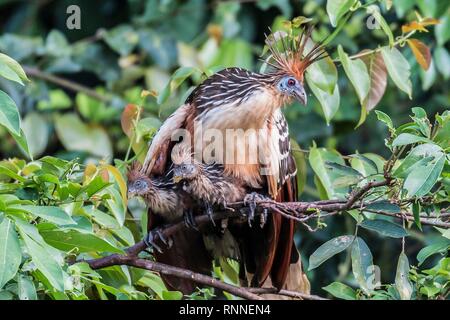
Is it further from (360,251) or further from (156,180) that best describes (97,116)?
(360,251)

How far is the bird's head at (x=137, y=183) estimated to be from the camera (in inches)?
135

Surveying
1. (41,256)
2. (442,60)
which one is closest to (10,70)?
(41,256)

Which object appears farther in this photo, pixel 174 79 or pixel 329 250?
pixel 174 79

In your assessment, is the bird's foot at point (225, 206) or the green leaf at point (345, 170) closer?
the green leaf at point (345, 170)

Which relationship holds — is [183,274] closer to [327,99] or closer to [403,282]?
[403,282]

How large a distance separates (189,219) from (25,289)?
0.99 meters

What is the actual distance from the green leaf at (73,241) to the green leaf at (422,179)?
34.0 inches

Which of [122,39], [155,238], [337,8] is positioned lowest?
[155,238]

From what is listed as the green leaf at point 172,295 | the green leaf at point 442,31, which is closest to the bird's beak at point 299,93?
the green leaf at point 172,295

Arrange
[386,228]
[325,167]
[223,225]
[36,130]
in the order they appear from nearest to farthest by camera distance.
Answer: [386,228] → [325,167] → [223,225] → [36,130]

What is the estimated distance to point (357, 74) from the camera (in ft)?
10.9

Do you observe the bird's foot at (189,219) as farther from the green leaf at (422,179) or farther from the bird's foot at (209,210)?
the green leaf at (422,179)

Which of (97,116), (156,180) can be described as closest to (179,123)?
(156,180)
